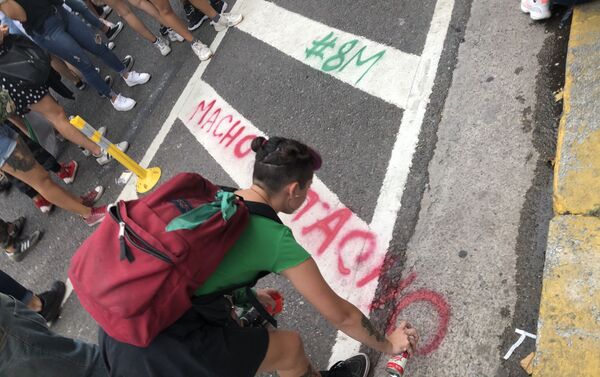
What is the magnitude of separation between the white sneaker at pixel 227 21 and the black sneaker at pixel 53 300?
3.12m

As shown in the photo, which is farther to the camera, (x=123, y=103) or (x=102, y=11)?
(x=102, y=11)

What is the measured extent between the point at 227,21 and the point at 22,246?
3148mm

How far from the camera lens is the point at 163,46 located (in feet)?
18.9

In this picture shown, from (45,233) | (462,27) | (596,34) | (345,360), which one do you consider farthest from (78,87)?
(596,34)

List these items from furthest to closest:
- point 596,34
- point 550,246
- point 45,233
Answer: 1. point 45,233
2. point 596,34
3. point 550,246

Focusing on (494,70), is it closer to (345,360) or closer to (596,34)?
(596,34)

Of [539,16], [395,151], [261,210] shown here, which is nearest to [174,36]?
[395,151]

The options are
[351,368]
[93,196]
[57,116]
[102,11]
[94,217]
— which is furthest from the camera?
[102,11]

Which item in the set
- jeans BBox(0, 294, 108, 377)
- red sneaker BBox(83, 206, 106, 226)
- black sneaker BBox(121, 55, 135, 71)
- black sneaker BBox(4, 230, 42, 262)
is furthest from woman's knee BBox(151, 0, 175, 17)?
jeans BBox(0, 294, 108, 377)

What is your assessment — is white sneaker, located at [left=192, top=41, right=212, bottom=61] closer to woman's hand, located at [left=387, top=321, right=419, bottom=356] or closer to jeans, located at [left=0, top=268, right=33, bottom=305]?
jeans, located at [left=0, top=268, right=33, bottom=305]

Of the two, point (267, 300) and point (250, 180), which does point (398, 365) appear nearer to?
point (267, 300)

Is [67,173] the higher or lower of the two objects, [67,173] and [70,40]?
the lower

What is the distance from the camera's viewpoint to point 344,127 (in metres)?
3.84

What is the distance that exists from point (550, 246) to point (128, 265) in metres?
1.95
